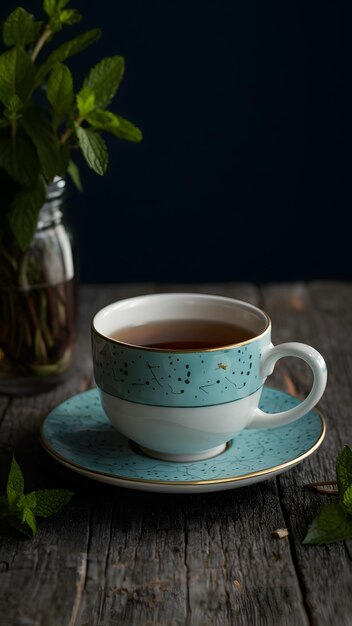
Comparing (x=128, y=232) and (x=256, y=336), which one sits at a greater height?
(x=256, y=336)

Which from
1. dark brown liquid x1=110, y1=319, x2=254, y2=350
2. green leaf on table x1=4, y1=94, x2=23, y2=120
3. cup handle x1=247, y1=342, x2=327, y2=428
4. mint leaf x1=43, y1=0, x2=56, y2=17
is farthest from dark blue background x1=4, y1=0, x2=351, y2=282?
cup handle x1=247, y1=342, x2=327, y2=428

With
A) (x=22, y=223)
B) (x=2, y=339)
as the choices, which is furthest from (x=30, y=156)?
(x=2, y=339)

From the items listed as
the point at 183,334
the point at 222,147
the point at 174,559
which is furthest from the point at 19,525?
the point at 222,147

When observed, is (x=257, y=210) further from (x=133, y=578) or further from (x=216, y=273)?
(x=133, y=578)

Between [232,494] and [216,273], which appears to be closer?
[232,494]

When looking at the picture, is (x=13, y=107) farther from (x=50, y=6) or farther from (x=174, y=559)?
(x=174, y=559)

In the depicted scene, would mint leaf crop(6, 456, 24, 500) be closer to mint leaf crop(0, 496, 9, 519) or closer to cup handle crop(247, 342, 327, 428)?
mint leaf crop(0, 496, 9, 519)
